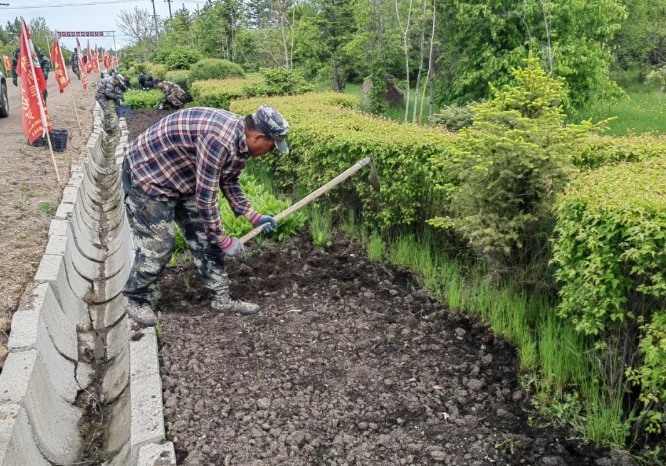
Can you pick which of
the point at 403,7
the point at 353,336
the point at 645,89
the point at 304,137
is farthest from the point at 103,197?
the point at 645,89

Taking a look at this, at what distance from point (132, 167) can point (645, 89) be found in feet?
79.9

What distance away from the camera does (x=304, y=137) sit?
595 cm

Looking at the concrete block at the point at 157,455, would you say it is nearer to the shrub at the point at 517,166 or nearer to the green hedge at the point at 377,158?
the shrub at the point at 517,166

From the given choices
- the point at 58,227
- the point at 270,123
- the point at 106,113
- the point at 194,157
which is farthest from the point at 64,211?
the point at 106,113

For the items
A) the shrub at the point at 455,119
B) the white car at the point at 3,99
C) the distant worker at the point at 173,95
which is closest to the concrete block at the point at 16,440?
the shrub at the point at 455,119

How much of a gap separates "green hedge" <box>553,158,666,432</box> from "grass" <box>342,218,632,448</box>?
0.18 metres

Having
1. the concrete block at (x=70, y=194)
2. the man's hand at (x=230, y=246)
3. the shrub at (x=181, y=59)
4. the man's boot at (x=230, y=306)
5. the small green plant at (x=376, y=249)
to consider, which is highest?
the shrub at (x=181, y=59)

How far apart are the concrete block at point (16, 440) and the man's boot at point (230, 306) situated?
1.46 metres

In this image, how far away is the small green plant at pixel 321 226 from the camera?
17.0 ft

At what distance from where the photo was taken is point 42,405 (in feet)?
11.3

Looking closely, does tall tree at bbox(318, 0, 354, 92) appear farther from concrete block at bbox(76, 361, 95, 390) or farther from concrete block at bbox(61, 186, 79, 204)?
concrete block at bbox(76, 361, 95, 390)

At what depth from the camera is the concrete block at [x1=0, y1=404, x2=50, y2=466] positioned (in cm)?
275

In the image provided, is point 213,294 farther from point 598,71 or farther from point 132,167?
point 598,71

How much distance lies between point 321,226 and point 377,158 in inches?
41.4
